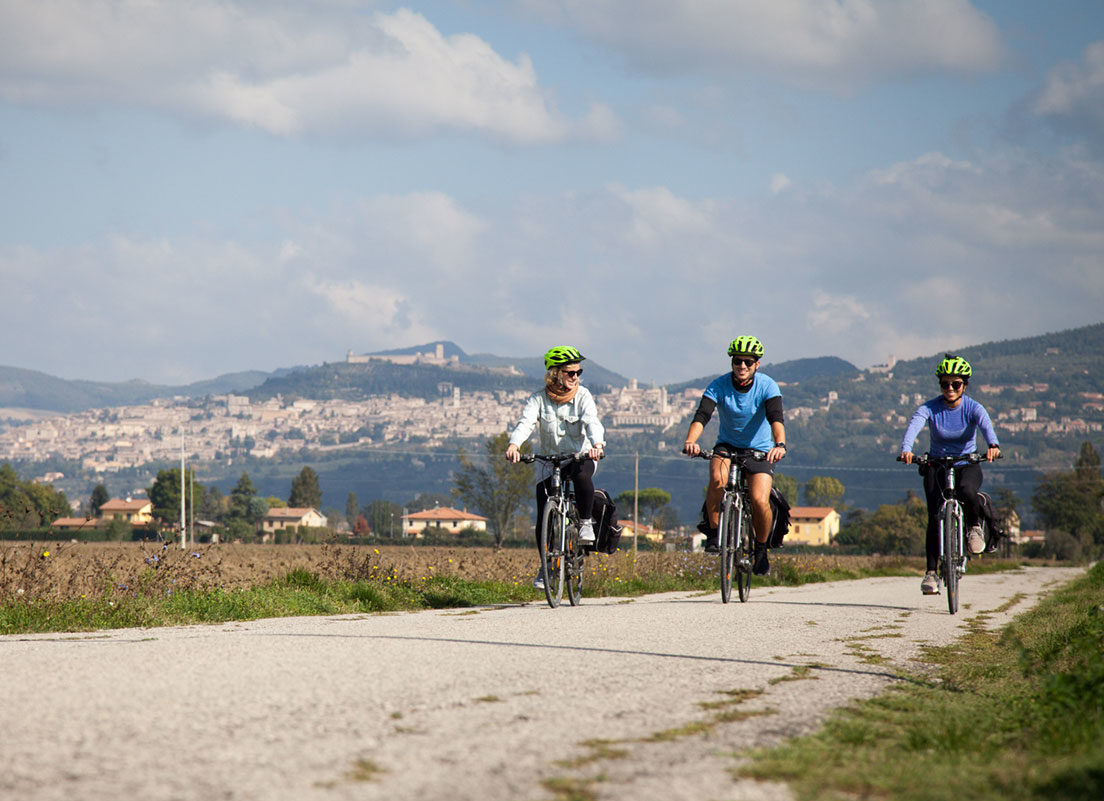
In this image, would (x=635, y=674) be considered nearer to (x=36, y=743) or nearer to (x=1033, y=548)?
(x=36, y=743)

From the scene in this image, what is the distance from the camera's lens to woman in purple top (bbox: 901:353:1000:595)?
36.6ft

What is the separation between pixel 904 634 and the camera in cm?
841

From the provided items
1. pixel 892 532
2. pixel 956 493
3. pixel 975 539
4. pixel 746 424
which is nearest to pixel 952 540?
pixel 975 539

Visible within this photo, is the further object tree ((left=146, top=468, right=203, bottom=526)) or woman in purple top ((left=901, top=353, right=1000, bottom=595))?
tree ((left=146, top=468, right=203, bottom=526))

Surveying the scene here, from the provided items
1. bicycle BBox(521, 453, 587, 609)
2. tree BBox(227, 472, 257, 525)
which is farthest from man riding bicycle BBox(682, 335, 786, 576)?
tree BBox(227, 472, 257, 525)

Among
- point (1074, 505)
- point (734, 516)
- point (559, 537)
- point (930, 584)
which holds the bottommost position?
point (1074, 505)

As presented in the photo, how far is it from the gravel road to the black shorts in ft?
9.63

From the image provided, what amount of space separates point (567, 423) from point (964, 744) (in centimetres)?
653

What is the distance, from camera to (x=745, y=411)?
35.5 feet

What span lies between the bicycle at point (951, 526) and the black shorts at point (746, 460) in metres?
1.22

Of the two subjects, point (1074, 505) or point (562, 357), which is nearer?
point (562, 357)

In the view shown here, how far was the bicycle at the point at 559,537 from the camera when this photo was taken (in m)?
10.0

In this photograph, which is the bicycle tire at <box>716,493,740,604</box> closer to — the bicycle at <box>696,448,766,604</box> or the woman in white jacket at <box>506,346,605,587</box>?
the bicycle at <box>696,448,766,604</box>

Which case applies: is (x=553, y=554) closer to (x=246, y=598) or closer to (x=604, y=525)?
(x=604, y=525)
